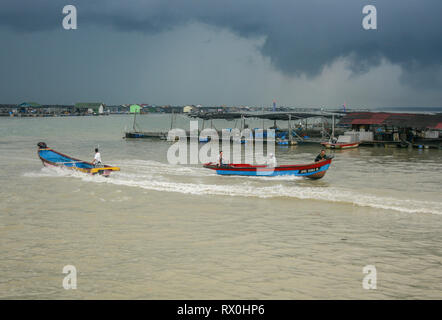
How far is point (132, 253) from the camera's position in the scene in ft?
29.4

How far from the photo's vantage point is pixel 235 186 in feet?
58.5

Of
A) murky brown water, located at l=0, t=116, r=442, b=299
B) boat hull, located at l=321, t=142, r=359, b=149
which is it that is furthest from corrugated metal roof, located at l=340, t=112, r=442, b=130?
murky brown water, located at l=0, t=116, r=442, b=299

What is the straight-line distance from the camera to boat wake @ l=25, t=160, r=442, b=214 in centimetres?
1421

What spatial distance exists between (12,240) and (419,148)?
36204 mm

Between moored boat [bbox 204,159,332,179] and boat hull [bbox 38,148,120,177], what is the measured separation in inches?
233

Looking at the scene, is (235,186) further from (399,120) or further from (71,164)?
(399,120)

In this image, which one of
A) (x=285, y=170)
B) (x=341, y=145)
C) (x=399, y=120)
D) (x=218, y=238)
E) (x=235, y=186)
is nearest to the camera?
(x=218, y=238)

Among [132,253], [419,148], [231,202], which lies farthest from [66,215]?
[419,148]

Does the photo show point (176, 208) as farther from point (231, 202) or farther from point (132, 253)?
point (132, 253)

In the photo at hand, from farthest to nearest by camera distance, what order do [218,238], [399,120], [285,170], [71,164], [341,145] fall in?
[399,120], [341,145], [71,164], [285,170], [218,238]

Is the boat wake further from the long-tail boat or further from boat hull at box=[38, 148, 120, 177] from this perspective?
the long-tail boat

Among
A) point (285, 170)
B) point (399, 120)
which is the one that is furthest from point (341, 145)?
point (285, 170)

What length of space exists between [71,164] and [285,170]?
1127 centimetres
